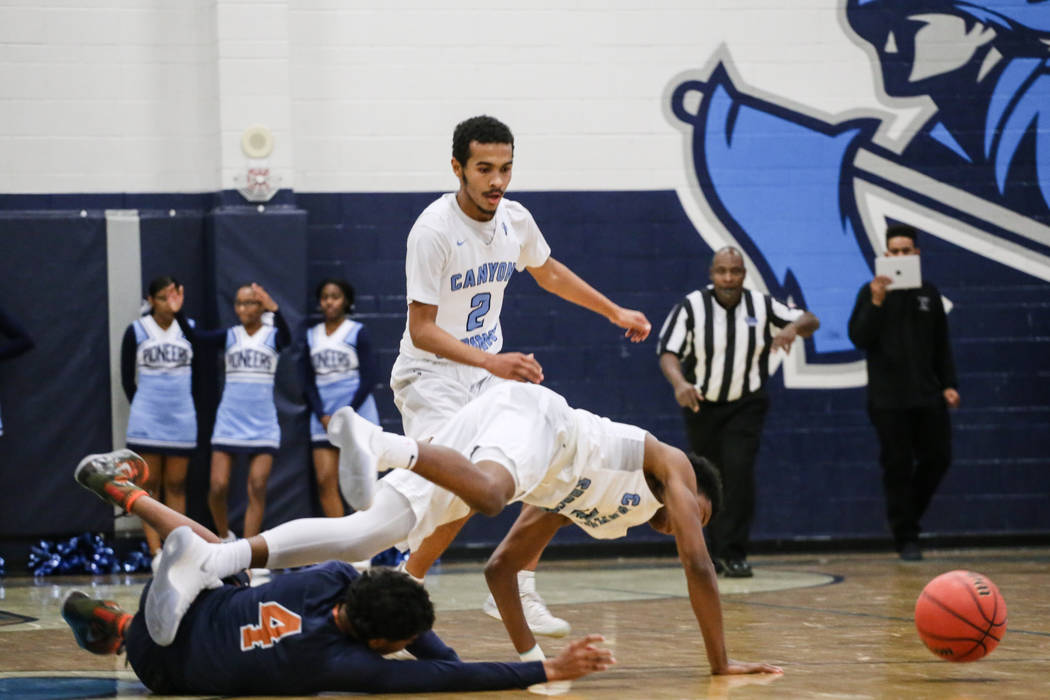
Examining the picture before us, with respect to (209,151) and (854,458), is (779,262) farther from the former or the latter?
(209,151)

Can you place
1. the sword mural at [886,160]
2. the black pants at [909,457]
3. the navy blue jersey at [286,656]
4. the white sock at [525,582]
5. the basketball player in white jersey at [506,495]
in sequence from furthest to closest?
the sword mural at [886,160] < the black pants at [909,457] < the white sock at [525,582] < the basketball player in white jersey at [506,495] < the navy blue jersey at [286,656]

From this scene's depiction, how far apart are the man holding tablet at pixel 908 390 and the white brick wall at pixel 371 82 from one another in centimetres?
172

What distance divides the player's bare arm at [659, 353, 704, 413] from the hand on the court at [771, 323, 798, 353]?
55 cm

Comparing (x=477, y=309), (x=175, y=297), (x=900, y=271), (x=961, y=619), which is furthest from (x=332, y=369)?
(x=961, y=619)

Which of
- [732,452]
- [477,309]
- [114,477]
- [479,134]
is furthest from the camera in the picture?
[732,452]

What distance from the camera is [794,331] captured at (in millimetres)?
8781

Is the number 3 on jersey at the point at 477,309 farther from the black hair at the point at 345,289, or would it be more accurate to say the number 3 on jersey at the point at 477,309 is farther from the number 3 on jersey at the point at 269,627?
the black hair at the point at 345,289

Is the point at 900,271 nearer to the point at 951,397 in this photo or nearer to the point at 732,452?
the point at 951,397

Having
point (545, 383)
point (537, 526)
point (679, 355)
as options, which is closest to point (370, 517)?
point (537, 526)

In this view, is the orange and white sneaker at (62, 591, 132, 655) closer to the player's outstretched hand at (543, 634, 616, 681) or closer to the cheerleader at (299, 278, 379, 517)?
the player's outstretched hand at (543, 634, 616, 681)

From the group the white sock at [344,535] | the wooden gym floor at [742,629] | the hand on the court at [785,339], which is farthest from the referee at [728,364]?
the white sock at [344,535]

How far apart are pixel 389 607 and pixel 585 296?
228 cm

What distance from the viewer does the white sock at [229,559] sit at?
441 cm

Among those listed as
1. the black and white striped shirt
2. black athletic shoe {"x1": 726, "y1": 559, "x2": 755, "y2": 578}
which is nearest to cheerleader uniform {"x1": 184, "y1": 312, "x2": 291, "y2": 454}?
the black and white striped shirt
